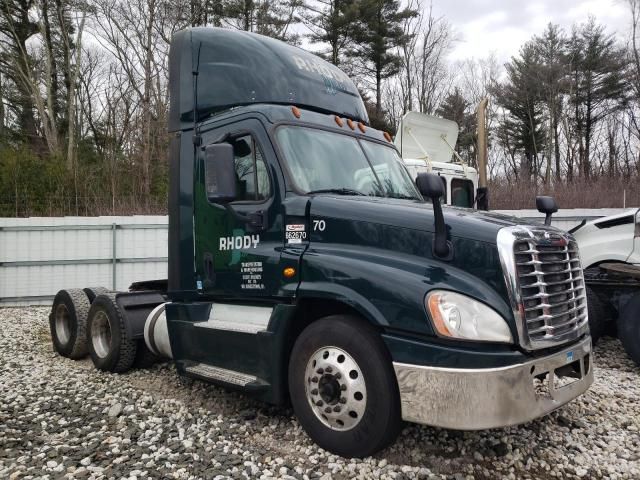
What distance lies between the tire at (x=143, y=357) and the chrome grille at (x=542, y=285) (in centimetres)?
433

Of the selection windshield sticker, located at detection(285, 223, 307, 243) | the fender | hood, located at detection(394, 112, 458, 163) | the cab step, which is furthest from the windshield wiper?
hood, located at detection(394, 112, 458, 163)

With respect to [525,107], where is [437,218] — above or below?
below

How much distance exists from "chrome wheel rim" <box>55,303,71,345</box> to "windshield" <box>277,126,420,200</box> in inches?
172

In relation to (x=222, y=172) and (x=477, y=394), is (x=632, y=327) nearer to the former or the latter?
(x=477, y=394)

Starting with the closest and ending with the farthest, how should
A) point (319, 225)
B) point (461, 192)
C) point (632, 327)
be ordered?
point (319, 225)
point (632, 327)
point (461, 192)

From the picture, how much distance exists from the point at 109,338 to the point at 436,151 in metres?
7.71

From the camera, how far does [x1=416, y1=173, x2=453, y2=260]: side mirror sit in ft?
11.3

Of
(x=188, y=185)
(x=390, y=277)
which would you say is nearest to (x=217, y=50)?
(x=188, y=185)

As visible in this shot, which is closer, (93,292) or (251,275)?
(251,275)

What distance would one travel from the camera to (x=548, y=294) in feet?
11.5

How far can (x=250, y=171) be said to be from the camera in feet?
14.4

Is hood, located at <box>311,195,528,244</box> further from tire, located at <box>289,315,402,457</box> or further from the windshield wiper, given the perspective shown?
tire, located at <box>289,315,402,457</box>

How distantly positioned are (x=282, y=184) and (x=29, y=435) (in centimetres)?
289

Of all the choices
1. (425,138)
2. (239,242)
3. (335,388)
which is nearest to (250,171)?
(239,242)
